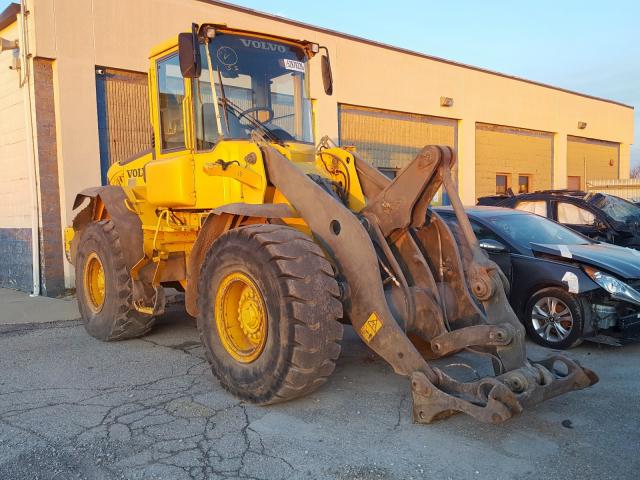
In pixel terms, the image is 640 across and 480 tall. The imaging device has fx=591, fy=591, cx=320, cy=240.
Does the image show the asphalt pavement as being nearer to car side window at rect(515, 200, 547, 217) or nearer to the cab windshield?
the cab windshield

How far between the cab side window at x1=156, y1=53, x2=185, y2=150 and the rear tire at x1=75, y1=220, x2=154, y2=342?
1.29 m

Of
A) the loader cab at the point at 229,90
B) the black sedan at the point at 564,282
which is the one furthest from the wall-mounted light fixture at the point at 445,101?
the loader cab at the point at 229,90

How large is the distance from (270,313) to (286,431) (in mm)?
829

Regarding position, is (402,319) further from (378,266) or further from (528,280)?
(528,280)

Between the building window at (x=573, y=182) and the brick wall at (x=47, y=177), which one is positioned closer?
the brick wall at (x=47, y=177)

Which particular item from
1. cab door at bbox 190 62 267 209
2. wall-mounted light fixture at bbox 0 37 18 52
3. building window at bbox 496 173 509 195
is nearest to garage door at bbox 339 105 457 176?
building window at bbox 496 173 509 195

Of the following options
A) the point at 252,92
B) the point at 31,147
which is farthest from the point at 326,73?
the point at 31,147

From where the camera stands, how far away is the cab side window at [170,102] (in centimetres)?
584

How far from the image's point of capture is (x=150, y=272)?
643 cm

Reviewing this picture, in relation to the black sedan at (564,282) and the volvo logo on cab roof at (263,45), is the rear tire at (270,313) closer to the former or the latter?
the volvo logo on cab roof at (263,45)

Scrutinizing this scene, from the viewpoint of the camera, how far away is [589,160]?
24.5 metres

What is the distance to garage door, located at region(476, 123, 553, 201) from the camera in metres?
19.0

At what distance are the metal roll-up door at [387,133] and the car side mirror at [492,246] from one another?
→ 7.79 meters

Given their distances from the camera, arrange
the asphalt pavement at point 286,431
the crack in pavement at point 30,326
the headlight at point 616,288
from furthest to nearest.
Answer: the crack in pavement at point 30,326 < the headlight at point 616,288 < the asphalt pavement at point 286,431
